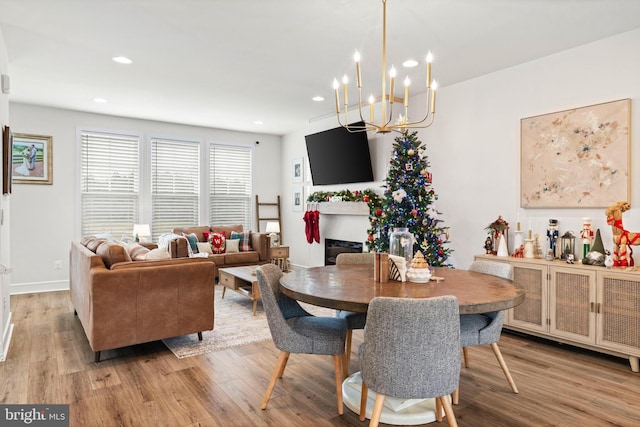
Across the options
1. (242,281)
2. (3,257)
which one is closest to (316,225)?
(242,281)

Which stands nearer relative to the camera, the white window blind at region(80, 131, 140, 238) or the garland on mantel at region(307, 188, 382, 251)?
the garland on mantel at region(307, 188, 382, 251)

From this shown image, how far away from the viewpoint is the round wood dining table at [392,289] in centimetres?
192

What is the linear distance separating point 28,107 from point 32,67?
6.54ft

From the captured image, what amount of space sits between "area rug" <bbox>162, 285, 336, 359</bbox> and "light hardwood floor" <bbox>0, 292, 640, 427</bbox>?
4.8 inches

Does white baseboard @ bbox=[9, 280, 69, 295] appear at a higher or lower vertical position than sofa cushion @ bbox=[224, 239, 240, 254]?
lower

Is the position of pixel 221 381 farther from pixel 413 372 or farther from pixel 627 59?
pixel 627 59

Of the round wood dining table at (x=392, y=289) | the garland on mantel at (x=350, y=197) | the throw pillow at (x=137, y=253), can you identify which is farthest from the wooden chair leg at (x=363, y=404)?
the garland on mantel at (x=350, y=197)

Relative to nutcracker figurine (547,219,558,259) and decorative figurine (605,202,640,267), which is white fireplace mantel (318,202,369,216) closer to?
nutcracker figurine (547,219,558,259)

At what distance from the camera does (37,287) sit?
234 inches

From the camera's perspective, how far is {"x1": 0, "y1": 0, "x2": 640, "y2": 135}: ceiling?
299 centimetres

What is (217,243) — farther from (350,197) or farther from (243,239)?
(350,197)

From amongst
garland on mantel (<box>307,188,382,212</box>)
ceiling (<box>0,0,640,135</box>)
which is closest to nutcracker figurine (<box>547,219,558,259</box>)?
ceiling (<box>0,0,640,135</box>)

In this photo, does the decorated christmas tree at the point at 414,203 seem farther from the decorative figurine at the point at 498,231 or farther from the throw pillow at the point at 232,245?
the throw pillow at the point at 232,245

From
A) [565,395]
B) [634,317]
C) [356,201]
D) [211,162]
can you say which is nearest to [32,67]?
[211,162]
